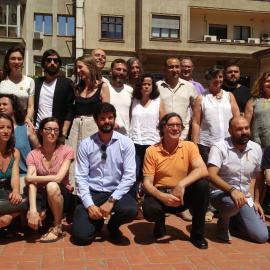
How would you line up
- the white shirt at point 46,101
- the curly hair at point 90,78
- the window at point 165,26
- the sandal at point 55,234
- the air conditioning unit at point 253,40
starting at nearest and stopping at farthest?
1. the sandal at point 55,234
2. the curly hair at point 90,78
3. the white shirt at point 46,101
4. the window at point 165,26
5. the air conditioning unit at point 253,40

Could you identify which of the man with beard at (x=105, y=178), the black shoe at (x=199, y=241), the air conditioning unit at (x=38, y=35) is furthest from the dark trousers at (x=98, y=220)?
the air conditioning unit at (x=38, y=35)

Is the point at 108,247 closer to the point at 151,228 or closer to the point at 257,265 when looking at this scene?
the point at 151,228

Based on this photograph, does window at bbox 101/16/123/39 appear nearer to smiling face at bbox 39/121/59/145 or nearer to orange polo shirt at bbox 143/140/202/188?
smiling face at bbox 39/121/59/145

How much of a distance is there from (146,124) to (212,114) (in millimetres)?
1010

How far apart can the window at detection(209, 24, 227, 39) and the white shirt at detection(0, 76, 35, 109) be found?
2175 centimetres

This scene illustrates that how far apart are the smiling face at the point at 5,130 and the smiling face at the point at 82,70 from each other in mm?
1335

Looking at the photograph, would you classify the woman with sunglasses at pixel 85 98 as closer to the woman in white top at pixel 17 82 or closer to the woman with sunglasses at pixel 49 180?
the woman with sunglasses at pixel 49 180

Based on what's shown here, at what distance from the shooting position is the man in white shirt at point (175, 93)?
5.78 metres

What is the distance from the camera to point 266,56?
32.2ft

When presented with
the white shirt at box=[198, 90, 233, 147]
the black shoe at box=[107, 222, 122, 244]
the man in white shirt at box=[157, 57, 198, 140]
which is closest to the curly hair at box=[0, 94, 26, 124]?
the black shoe at box=[107, 222, 122, 244]

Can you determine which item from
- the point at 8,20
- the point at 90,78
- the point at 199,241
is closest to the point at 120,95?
the point at 90,78

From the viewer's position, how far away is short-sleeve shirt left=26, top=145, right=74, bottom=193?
4.50 m

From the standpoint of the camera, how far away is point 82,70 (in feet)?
17.2

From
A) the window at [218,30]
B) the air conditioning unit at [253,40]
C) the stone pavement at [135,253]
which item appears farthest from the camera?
the window at [218,30]
